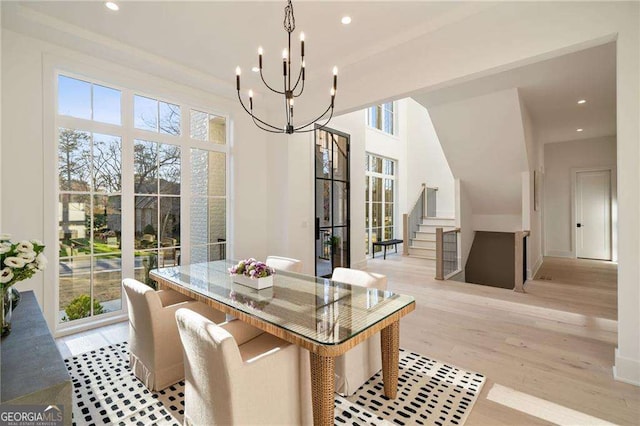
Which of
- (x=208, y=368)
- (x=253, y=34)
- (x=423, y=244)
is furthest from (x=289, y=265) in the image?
(x=423, y=244)

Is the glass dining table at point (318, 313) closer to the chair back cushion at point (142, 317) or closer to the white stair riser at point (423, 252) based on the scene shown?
the chair back cushion at point (142, 317)

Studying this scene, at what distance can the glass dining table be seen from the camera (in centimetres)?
143

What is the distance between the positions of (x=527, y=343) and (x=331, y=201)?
3437 mm

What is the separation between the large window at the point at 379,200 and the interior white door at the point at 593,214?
14.7ft

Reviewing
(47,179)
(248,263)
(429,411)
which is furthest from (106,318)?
(429,411)

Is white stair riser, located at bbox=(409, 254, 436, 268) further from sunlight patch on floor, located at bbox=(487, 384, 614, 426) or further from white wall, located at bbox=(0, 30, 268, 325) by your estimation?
white wall, located at bbox=(0, 30, 268, 325)

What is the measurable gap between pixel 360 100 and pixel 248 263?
94.4 inches

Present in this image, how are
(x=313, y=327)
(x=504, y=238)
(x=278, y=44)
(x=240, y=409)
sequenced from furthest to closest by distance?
(x=504, y=238) → (x=278, y=44) → (x=313, y=327) → (x=240, y=409)

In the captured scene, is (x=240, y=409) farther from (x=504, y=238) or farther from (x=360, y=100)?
(x=504, y=238)

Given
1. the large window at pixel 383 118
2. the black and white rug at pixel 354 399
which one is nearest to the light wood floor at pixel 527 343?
the black and white rug at pixel 354 399

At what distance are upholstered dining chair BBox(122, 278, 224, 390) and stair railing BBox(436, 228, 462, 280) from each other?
4.29m

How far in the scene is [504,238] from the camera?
6.27 metres

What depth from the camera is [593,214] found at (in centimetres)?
706

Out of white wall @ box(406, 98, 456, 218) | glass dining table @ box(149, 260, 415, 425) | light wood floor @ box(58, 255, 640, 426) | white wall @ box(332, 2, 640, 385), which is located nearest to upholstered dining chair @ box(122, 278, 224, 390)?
glass dining table @ box(149, 260, 415, 425)
